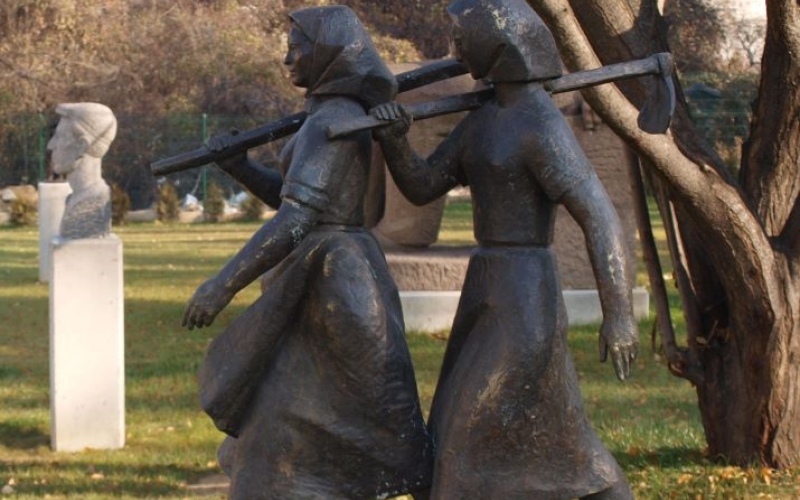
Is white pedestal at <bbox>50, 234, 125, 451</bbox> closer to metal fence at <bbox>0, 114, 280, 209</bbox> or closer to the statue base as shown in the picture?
the statue base

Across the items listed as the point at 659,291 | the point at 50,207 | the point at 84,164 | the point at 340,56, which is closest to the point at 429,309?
the point at 84,164

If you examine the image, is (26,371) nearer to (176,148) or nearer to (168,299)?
(168,299)

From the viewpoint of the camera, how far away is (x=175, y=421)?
7.60 metres

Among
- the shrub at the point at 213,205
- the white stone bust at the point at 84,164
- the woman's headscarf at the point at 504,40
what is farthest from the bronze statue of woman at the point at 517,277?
the shrub at the point at 213,205

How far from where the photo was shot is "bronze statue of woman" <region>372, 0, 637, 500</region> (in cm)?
334

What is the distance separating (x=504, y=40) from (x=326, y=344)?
3.08 feet

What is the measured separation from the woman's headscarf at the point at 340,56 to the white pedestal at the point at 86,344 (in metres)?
3.67

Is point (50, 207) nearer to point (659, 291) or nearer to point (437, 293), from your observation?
point (437, 293)

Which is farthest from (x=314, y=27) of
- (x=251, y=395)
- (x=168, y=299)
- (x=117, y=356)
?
(x=168, y=299)

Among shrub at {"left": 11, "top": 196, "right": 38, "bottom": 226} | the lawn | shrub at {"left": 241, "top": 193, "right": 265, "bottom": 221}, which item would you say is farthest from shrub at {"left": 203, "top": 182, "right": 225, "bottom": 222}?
the lawn

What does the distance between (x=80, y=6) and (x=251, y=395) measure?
70.5 ft

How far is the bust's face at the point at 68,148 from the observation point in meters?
7.44

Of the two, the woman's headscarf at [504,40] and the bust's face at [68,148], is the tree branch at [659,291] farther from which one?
the bust's face at [68,148]

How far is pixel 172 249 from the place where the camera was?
1789 cm
